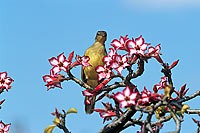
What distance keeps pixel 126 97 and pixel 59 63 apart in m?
1.37

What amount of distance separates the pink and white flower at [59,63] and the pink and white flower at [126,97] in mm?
1205

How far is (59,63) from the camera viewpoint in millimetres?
5070

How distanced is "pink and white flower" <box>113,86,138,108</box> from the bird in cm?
Answer: 306

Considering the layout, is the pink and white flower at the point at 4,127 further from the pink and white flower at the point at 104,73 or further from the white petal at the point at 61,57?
the pink and white flower at the point at 104,73

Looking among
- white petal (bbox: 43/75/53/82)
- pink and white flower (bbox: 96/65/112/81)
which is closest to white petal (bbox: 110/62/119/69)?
pink and white flower (bbox: 96/65/112/81)

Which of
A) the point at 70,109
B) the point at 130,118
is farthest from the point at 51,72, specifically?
the point at 130,118

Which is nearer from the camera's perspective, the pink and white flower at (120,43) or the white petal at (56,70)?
the pink and white flower at (120,43)

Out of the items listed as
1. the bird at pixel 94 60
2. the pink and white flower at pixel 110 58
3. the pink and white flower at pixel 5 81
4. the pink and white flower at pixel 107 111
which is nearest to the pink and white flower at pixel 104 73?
the pink and white flower at pixel 110 58

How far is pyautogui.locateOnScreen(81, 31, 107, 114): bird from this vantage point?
24.1 ft

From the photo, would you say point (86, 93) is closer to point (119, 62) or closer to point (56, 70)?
point (56, 70)

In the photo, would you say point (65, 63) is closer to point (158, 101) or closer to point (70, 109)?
point (70, 109)

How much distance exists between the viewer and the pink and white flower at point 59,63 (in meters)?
5.04

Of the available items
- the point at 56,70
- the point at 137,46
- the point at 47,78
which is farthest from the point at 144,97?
the point at 47,78

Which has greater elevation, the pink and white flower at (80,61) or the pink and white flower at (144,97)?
the pink and white flower at (80,61)
